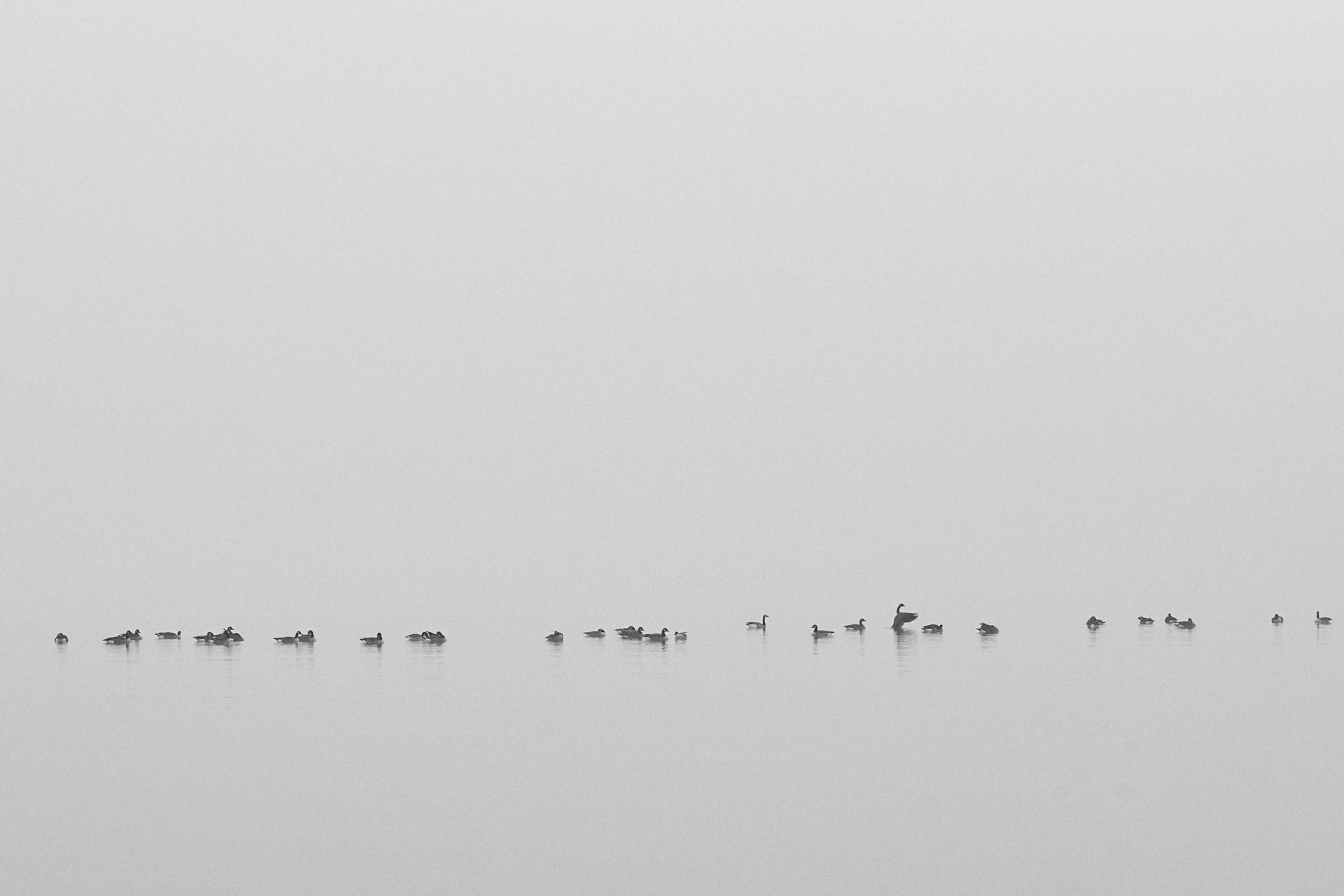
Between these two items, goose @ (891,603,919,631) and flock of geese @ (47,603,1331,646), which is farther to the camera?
goose @ (891,603,919,631)

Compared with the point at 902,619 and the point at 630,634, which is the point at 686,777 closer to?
the point at 630,634

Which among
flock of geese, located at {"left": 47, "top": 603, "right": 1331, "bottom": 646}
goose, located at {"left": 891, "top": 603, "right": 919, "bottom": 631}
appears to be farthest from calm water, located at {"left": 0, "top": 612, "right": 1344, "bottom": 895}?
goose, located at {"left": 891, "top": 603, "right": 919, "bottom": 631}

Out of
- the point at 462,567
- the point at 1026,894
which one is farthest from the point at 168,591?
the point at 1026,894

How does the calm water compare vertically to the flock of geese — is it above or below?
below

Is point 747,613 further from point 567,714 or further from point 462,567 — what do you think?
point 462,567

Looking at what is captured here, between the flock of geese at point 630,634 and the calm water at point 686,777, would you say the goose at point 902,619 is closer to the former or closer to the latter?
the flock of geese at point 630,634

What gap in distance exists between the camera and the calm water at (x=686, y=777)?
84.8ft

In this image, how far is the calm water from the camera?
2586cm

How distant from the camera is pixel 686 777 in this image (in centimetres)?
3278

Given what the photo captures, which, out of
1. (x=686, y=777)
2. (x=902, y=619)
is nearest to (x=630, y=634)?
(x=902, y=619)

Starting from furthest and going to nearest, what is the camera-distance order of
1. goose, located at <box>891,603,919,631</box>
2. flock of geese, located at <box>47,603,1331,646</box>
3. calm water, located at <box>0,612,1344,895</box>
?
goose, located at <box>891,603,919,631</box> → flock of geese, located at <box>47,603,1331,646</box> → calm water, located at <box>0,612,1344,895</box>

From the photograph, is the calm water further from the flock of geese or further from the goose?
the goose

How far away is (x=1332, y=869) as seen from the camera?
2514 cm

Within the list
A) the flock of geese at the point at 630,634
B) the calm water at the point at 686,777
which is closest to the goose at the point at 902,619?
the flock of geese at the point at 630,634
